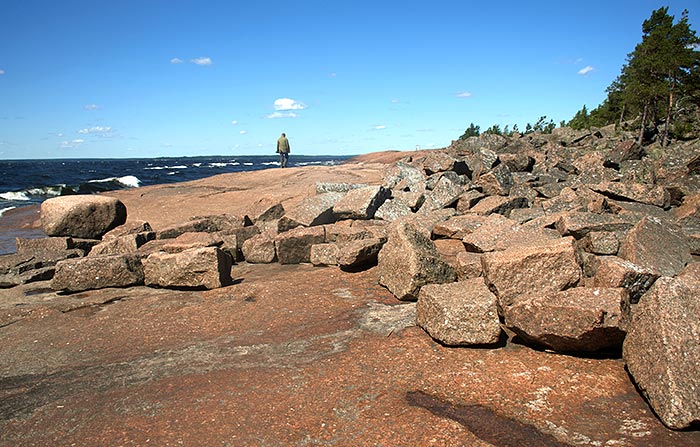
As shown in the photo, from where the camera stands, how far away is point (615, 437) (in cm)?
266

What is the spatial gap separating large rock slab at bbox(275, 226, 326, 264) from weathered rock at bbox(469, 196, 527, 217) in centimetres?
285

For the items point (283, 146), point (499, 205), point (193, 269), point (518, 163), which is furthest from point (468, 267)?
point (283, 146)

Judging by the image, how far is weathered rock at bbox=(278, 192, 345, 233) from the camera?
26.9 feet

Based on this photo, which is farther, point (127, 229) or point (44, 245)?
point (127, 229)

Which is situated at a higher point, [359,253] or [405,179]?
[405,179]

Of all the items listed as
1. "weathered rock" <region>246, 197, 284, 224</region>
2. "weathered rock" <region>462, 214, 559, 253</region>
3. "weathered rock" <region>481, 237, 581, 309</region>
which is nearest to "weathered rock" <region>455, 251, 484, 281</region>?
"weathered rock" <region>462, 214, 559, 253</region>

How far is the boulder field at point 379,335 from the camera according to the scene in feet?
9.36

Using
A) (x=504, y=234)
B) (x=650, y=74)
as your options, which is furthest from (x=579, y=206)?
(x=650, y=74)

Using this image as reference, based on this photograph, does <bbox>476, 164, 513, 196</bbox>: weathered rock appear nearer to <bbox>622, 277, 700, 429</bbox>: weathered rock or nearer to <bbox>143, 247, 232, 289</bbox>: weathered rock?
<bbox>143, 247, 232, 289</bbox>: weathered rock

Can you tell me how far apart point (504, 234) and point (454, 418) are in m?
3.24

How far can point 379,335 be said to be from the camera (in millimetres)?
4211

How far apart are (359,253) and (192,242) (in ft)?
9.60

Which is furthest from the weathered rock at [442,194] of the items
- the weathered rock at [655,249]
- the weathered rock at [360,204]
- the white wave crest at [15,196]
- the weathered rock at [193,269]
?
the white wave crest at [15,196]

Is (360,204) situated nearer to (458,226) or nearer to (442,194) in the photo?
(442,194)
